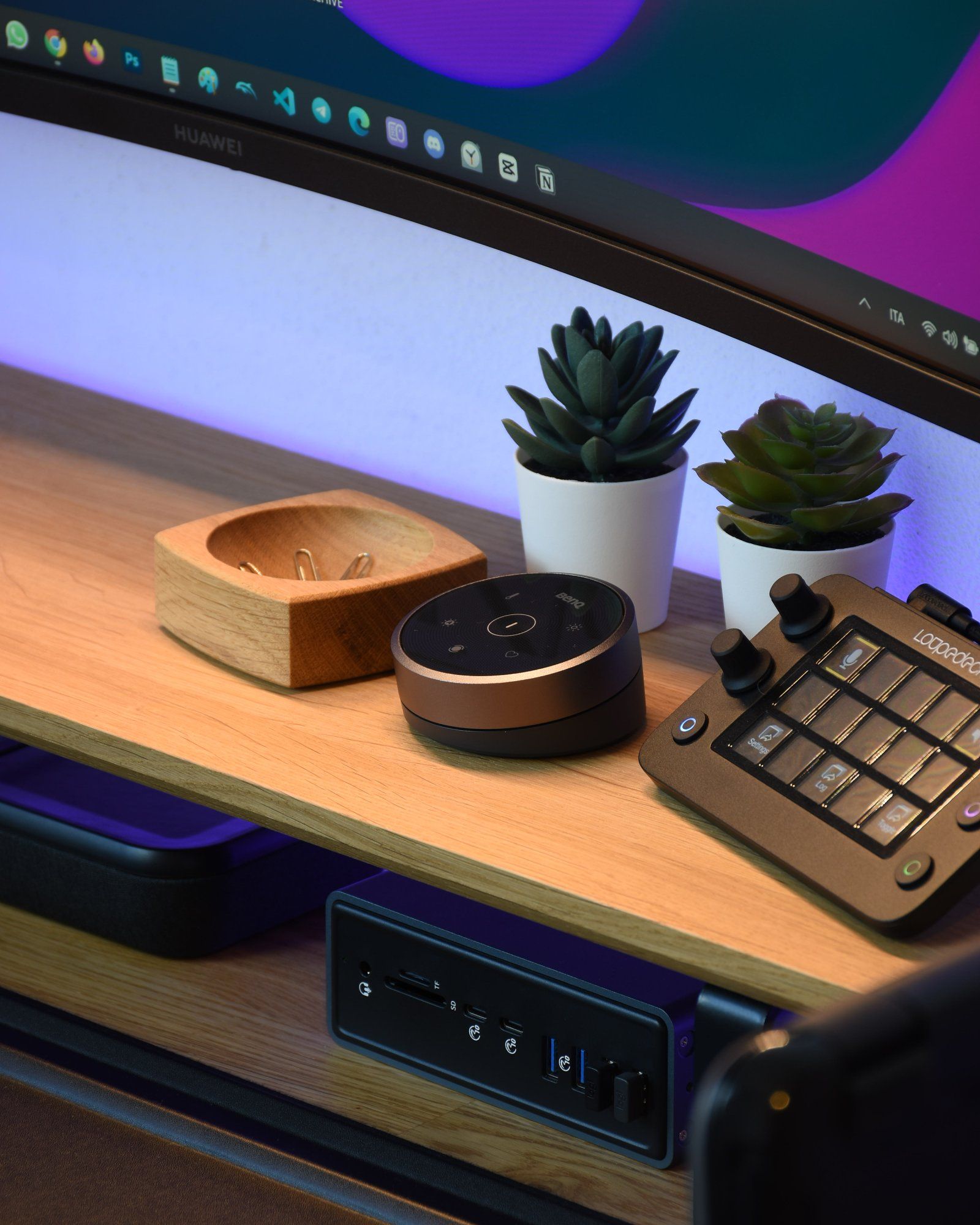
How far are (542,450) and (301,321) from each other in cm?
43

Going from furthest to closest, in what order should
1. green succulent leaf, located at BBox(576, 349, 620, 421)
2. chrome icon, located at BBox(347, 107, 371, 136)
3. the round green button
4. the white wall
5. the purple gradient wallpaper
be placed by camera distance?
the white wall → chrome icon, located at BBox(347, 107, 371, 136) → green succulent leaf, located at BBox(576, 349, 620, 421) → the purple gradient wallpaper → the round green button

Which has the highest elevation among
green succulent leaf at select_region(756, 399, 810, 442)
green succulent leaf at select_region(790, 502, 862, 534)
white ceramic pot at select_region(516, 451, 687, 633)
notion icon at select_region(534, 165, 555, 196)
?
notion icon at select_region(534, 165, 555, 196)

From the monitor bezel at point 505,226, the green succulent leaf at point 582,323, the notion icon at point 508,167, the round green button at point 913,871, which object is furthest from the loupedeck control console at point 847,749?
the notion icon at point 508,167

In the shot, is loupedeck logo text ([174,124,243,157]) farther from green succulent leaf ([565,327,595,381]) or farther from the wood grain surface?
the wood grain surface

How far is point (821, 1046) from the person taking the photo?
29 cm

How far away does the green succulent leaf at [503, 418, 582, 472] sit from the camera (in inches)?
31.8

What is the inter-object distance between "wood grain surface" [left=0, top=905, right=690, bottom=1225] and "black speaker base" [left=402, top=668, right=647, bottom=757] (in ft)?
0.64

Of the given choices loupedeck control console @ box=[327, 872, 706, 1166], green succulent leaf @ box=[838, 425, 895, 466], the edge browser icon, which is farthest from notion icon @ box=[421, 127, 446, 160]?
loupedeck control console @ box=[327, 872, 706, 1166]

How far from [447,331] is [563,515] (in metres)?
0.34

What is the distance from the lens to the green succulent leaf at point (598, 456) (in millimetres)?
787

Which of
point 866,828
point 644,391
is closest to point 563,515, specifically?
point 644,391

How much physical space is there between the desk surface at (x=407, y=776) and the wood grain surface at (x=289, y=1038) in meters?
0.18

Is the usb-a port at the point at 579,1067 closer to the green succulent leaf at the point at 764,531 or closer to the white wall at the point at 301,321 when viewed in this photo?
the green succulent leaf at the point at 764,531

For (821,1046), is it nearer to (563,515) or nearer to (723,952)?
(723,952)
